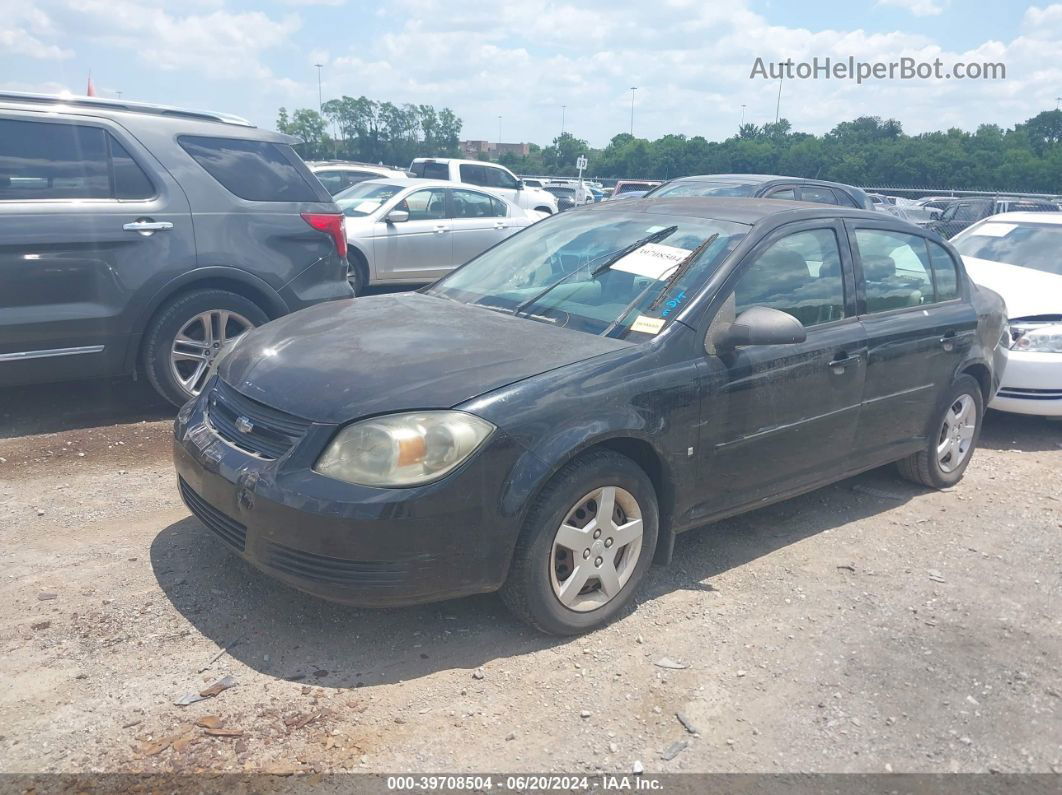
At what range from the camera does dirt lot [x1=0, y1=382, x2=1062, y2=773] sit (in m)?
2.83

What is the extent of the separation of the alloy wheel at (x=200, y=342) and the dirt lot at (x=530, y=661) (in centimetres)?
119

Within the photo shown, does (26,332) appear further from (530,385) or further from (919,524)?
(919,524)

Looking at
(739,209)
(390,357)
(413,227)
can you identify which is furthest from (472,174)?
(390,357)

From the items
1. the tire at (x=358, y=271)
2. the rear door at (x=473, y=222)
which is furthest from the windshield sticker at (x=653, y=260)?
the rear door at (x=473, y=222)

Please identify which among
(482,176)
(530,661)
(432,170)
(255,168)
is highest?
(432,170)

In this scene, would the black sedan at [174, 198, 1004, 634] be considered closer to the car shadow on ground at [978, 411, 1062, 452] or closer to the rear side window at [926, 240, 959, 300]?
the rear side window at [926, 240, 959, 300]

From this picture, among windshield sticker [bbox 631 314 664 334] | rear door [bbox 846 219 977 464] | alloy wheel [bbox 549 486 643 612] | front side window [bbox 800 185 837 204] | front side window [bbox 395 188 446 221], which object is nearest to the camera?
alloy wheel [bbox 549 486 643 612]

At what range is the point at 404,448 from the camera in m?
3.07

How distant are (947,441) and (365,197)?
8223 millimetres

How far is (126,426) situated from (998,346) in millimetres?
5473

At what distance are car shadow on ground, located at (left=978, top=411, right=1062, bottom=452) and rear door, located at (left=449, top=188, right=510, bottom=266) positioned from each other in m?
6.43

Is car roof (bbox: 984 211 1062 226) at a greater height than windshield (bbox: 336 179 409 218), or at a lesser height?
lesser

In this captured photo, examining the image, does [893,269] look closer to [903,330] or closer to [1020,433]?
[903,330]

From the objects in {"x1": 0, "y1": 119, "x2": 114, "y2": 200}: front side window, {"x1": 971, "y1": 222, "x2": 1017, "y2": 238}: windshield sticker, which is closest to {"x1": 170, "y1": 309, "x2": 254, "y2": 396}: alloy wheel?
{"x1": 0, "y1": 119, "x2": 114, "y2": 200}: front side window
